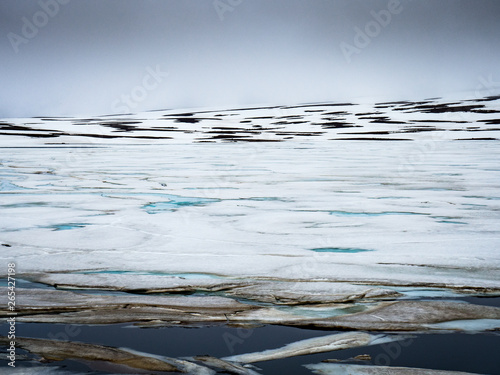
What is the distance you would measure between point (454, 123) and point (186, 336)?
28.3 m

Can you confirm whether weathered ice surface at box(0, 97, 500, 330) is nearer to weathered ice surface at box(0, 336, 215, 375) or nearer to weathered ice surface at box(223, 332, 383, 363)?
→ weathered ice surface at box(223, 332, 383, 363)

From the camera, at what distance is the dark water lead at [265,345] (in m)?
1.76

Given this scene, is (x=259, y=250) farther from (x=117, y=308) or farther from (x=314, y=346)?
(x=314, y=346)

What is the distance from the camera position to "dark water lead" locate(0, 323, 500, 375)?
1763 mm

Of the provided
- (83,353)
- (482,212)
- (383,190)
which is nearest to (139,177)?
(383,190)

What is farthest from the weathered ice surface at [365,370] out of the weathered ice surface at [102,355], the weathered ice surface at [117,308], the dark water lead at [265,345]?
the weathered ice surface at [117,308]

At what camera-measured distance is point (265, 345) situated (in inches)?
76.7

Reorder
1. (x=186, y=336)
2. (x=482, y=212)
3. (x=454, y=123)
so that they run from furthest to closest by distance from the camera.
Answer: (x=454, y=123) < (x=482, y=212) < (x=186, y=336)

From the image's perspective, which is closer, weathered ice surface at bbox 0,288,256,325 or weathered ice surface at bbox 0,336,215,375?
weathered ice surface at bbox 0,336,215,375

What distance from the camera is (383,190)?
6082 millimetres

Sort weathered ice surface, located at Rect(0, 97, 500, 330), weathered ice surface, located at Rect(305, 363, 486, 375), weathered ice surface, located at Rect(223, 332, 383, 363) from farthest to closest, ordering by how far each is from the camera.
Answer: weathered ice surface, located at Rect(0, 97, 500, 330) → weathered ice surface, located at Rect(223, 332, 383, 363) → weathered ice surface, located at Rect(305, 363, 486, 375)

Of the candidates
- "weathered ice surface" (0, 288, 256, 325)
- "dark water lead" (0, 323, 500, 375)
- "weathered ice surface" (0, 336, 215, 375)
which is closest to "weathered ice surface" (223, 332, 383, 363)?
"dark water lead" (0, 323, 500, 375)

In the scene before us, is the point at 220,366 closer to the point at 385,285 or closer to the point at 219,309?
the point at 219,309

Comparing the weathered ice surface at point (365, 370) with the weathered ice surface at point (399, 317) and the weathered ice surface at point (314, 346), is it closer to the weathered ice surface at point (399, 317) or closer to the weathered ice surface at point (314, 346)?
the weathered ice surface at point (314, 346)
